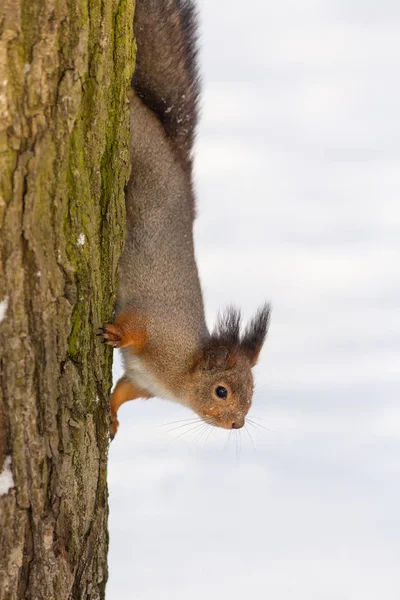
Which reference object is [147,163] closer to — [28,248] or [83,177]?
[83,177]

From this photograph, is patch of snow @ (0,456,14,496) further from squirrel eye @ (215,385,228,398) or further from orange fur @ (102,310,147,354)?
squirrel eye @ (215,385,228,398)

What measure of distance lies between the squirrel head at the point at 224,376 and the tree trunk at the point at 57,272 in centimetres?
74

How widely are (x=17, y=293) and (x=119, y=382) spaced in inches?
44.2

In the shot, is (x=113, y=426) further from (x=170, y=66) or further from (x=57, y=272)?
(x=170, y=66)

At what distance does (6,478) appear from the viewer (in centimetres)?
172

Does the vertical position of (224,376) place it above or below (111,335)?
above

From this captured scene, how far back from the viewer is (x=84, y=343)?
6.35 ft

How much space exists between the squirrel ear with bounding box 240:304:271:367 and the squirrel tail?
59cm

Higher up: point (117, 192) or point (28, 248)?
point (117, 192)

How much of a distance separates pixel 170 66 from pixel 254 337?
37.8 inches

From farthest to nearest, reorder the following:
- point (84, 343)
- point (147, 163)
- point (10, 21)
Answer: point (147, 163) < point (84, 343) < point (10, 21)


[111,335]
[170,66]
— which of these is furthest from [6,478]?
[170,66]

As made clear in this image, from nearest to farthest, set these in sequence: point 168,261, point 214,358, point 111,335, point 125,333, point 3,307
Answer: point 3,307 < point 111,335 < point 125,333 < point 168,261 < point 214,358

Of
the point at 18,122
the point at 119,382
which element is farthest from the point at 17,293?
the point at 119,382
